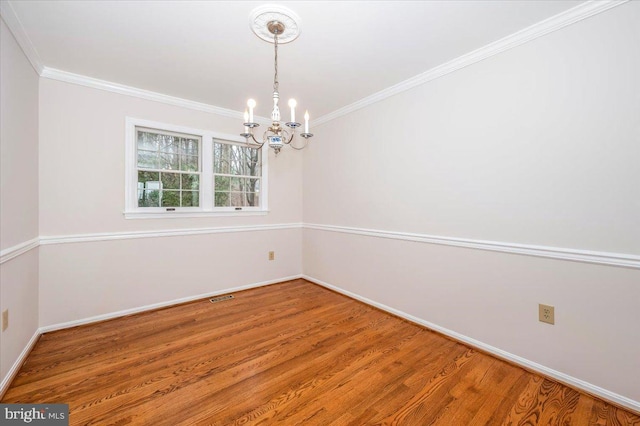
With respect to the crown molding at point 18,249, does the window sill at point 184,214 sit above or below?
above

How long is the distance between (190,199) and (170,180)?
32cm

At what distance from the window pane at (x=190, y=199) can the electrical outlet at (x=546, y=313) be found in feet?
11.8

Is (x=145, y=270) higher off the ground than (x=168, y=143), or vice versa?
(x=168, y=143)

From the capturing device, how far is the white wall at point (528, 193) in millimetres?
1660

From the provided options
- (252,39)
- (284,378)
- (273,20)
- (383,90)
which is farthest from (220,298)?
(383,90)

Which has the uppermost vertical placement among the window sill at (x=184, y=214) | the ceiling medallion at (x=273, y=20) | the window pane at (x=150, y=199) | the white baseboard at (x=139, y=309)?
the ceiling medallion at (x=273, y=20)

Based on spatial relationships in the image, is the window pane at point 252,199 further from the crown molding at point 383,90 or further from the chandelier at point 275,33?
the chandelier at point 275,33

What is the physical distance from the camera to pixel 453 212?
2467mm

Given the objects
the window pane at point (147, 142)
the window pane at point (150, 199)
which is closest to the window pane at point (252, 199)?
the window pane at point (150, 199)

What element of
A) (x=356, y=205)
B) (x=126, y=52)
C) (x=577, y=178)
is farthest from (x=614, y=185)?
(x=126, y=52)

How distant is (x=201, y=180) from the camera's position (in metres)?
3.46

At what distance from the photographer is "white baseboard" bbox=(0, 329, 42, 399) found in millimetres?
1742

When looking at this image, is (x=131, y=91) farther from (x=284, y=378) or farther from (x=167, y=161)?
(x=284, y=378)

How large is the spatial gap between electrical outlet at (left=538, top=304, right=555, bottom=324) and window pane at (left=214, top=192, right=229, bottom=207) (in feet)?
11.4
